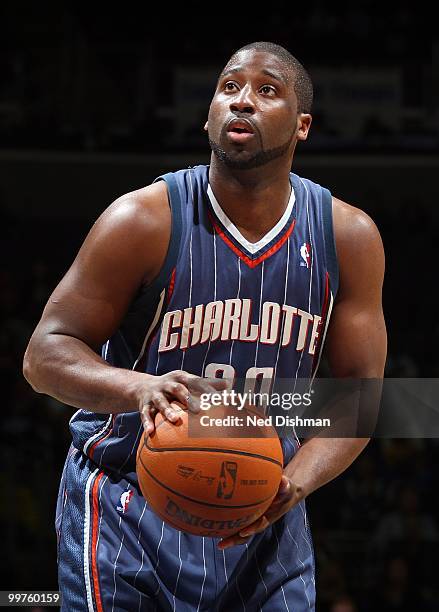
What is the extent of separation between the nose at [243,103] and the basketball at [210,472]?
2.89 ft

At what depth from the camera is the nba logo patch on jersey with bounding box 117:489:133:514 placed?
270cm

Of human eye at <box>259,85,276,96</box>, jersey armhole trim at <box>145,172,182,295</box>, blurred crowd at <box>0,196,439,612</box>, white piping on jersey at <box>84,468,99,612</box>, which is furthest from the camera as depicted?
blurred crowd at <box>0,196,439,612</box>

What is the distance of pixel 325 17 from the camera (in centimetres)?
1291

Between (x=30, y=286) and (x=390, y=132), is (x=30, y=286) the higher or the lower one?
the lower one

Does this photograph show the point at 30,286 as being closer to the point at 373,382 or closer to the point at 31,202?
the point at 31,202

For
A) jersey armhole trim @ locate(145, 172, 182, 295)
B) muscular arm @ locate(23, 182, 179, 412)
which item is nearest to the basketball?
muscular arm @ locate(23, 182, 179, 412)

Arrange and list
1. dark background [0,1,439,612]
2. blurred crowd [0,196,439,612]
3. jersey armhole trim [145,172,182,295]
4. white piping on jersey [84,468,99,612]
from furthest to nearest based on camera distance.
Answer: dark background [0,1,439,612], blurred crowd [0,196,439,612], jersey armhole trim [145,172,182,295], white piping on jersey [84,468,99,612]

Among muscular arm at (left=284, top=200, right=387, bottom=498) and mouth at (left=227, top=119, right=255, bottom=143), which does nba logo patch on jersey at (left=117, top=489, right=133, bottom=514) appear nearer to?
muscular arm at (left=284, top=200, right=387, bottom=498)

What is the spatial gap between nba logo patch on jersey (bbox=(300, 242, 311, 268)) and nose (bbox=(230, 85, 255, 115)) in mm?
401

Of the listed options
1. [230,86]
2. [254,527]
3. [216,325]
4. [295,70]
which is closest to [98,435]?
[216,325]

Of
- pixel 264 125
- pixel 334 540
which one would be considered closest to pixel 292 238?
pixel 264 125

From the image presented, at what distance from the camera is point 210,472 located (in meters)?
2.30

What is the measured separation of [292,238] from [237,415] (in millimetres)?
752

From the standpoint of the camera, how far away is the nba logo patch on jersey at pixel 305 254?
9.43ft
